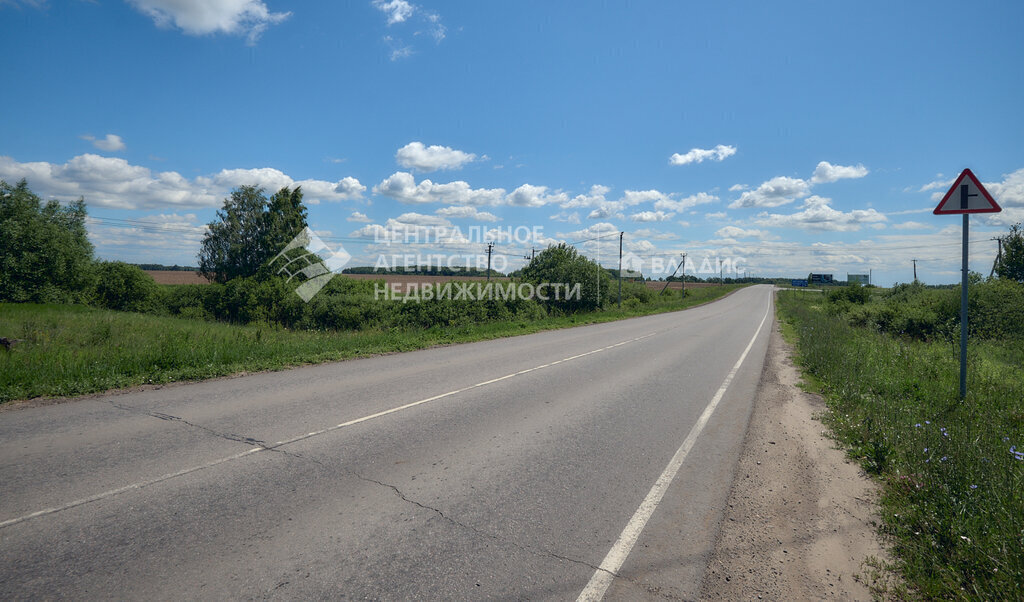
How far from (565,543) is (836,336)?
16.1 meters

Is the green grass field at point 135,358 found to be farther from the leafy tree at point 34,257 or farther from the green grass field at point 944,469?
the leafy tree at point 34,257

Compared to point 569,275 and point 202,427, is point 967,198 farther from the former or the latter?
point 569,275

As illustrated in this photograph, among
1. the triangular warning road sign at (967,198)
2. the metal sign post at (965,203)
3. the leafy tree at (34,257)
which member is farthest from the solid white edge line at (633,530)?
the leafy tree at (34,257)

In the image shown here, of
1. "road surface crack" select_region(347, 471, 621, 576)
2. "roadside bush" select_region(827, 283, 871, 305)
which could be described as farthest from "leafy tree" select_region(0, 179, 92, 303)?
"roadside bush" select_region(827, 283, 871, 305)

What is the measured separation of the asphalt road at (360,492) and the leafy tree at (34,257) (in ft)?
135

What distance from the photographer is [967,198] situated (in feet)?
23.1

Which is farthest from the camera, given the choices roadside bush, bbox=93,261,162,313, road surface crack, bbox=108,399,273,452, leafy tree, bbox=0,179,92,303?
roadside bush, bbox=93,261,162,313

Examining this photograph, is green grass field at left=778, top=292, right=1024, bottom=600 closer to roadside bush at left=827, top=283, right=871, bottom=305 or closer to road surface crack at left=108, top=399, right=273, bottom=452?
road surface crack at left=108, top=399, right=273, bottom=452

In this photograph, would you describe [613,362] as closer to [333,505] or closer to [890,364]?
[890,364]

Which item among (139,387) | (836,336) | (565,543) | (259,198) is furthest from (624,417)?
(259,198)

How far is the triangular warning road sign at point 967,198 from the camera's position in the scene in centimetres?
689

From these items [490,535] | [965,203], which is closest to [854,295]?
[965,203]

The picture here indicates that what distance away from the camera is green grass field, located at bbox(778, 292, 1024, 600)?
122 inches

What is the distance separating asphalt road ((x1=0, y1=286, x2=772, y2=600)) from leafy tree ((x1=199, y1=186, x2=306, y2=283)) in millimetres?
48637
